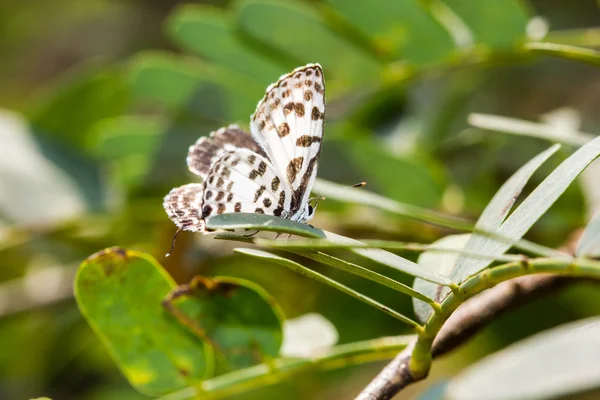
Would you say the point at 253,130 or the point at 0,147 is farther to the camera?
the point at 0,147

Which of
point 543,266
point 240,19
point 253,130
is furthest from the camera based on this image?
point 240,19

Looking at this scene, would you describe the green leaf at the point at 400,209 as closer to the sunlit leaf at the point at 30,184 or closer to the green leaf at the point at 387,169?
the green leaf at the point at 387,169

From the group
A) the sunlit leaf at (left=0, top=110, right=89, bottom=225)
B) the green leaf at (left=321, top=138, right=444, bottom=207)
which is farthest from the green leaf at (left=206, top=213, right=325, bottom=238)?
the sunlit leaf at (left=0, top=110, right=89, bottom=225)

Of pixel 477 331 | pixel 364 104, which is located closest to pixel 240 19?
pixel 364 104

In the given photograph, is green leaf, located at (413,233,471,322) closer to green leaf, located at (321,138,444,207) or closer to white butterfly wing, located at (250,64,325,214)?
white butterfly wing, located at (250,64,325,214)

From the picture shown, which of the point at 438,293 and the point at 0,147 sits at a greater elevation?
the point at 0,147

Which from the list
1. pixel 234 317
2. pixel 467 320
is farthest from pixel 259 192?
pixel 467 320

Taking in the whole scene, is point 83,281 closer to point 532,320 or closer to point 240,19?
point 240,19
